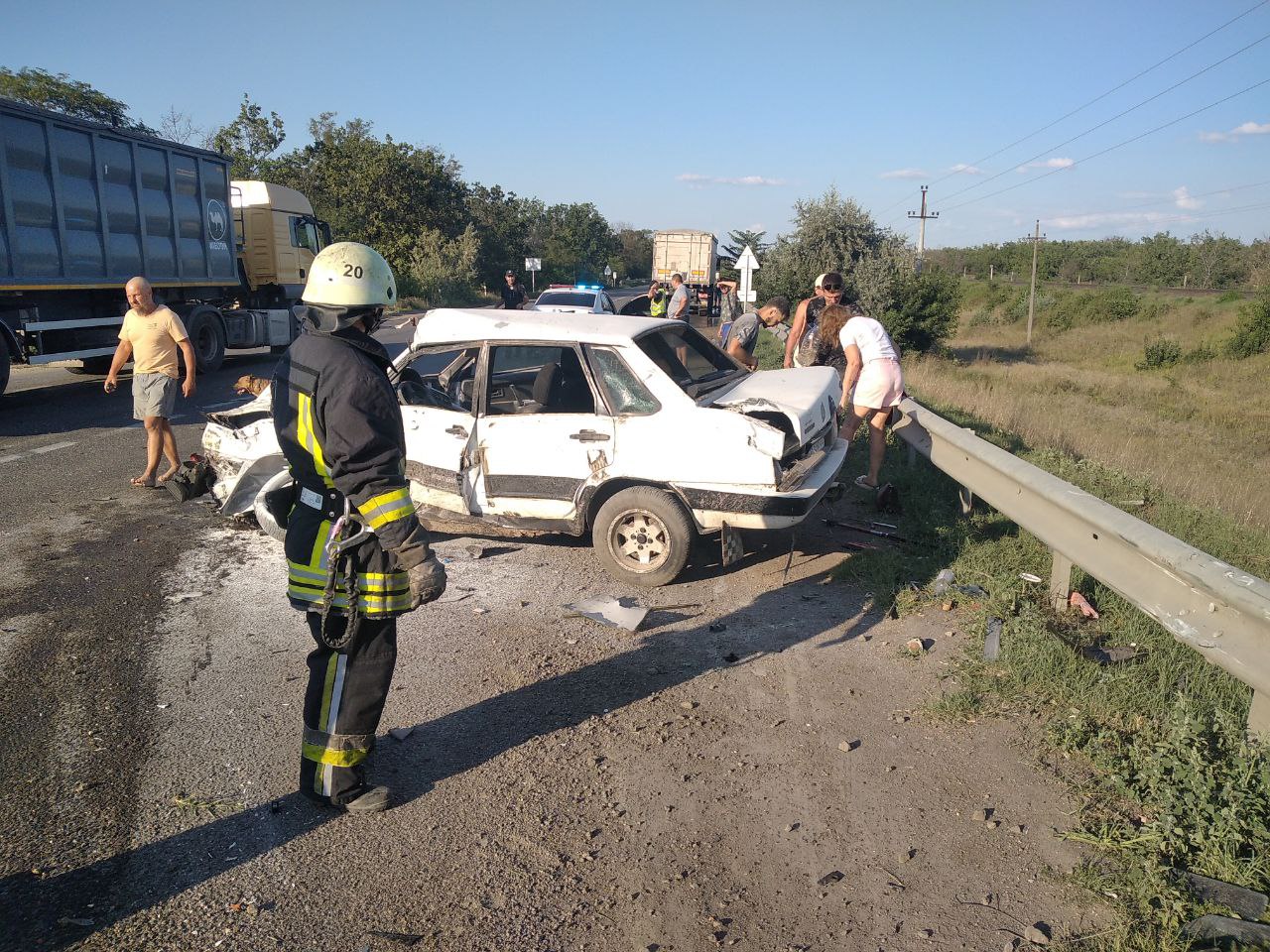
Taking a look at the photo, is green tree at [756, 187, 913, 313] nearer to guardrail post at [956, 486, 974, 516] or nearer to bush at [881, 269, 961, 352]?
bush at [881, 269, 961, 352]

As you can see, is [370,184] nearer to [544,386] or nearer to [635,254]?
[544,386]

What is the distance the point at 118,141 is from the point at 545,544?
11191 millimetres

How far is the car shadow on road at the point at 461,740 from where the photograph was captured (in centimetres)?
291

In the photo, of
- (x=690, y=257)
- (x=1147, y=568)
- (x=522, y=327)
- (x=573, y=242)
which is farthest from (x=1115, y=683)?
(x=573, y=242)

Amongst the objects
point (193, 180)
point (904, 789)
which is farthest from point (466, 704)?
point (193, 180)

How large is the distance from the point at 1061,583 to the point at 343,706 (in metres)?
3.69

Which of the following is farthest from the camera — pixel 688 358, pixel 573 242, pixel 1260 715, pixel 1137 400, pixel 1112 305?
pixel 573 242

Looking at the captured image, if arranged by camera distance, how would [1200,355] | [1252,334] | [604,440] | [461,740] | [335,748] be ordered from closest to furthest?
[335,748], [461,740], [604,440], [1252,334], [1200,355]

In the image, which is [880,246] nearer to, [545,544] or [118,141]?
[118,141]

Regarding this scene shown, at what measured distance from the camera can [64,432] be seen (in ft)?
35.1

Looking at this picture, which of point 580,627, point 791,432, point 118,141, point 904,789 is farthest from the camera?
point 118,141

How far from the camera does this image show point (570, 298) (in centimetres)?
2061

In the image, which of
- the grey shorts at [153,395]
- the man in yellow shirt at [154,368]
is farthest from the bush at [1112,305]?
the grey shorts at [153,395]

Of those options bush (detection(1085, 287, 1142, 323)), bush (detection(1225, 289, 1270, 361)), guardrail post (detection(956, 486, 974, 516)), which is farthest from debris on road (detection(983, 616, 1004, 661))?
bush (detection(1085, 287, 1142, 323))
